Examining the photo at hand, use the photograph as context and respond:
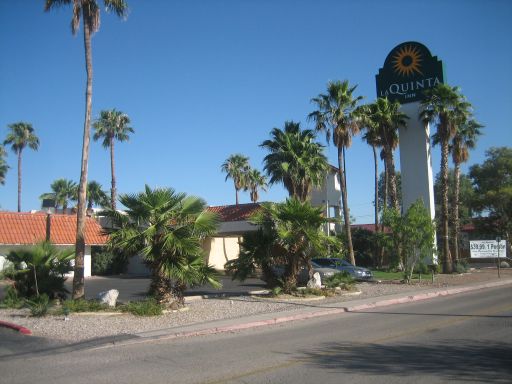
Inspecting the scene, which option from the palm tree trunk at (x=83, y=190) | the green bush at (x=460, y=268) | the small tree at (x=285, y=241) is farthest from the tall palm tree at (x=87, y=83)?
the green bush at (x=460, y=268)

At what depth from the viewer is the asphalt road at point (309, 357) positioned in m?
7.75

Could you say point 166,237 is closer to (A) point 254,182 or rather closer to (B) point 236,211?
(B) point 236,211

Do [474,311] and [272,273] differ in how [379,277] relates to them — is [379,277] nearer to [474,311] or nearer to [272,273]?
[272,273]

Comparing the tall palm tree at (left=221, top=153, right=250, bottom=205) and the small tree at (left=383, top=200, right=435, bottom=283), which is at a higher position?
the tall palm tree at (left=221, top=153, right=250, bottom=205)

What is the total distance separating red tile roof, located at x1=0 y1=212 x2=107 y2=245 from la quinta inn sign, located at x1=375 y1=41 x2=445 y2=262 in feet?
72.1

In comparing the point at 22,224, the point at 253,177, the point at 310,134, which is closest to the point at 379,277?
the point at 310,134

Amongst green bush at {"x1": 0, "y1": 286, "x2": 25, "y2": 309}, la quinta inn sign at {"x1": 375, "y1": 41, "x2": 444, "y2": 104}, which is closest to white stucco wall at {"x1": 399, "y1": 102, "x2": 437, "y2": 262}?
la quinta inn sign at {"x1": 375, "y1": 41, "x2": 444, "y2": 104}

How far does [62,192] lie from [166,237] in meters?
51.6

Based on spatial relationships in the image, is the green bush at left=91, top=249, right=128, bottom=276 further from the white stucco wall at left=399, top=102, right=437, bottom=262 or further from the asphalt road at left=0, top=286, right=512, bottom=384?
the asphalt road at left=0, top=286, right=512, bottom=384

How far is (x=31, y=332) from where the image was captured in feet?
40.2

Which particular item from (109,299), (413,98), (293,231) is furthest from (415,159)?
(109,299)

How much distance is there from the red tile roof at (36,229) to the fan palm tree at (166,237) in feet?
59.6

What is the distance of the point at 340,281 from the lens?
2155cm

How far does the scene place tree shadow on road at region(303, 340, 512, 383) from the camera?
7.69 m
